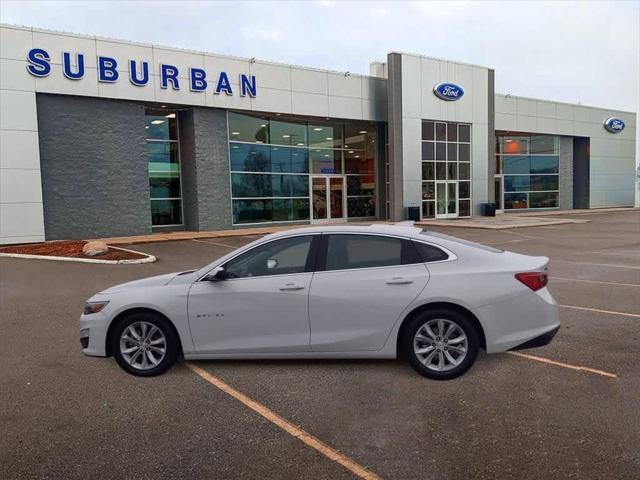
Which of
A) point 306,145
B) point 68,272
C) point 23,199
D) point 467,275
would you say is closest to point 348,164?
point 306,145

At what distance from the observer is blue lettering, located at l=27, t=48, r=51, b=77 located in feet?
64.2

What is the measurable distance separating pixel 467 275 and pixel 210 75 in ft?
69.7

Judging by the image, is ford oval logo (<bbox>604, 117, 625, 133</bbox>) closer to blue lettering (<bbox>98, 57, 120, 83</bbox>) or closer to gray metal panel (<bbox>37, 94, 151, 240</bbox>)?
gray metal panel (<bbox>37, 94, 151, 240</bbox>)

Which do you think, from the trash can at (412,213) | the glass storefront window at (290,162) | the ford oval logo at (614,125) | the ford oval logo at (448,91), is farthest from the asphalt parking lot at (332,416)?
the ford oval logo at (614,125)

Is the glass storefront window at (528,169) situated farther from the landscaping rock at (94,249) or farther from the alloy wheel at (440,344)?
the alloy wheel at (440,344)

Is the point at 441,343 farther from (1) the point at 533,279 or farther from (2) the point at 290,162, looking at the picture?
(2) the point at 290,162

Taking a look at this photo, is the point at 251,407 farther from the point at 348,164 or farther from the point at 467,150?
the point at 467,150

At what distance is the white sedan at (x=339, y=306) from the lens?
16.1ft

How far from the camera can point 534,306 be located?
16.1ft

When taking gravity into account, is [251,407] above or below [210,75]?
below

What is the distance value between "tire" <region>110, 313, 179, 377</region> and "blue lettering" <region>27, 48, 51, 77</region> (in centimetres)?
1815

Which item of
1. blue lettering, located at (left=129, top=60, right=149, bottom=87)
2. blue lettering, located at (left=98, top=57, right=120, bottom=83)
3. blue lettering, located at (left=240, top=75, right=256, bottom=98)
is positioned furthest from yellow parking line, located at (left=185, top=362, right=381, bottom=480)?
blue lettering, located at (left=240, top=75, right=256, bottom=98)

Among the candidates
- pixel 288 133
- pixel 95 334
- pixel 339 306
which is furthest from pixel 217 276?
pixel 288 133

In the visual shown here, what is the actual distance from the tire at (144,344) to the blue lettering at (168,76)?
19267mm
